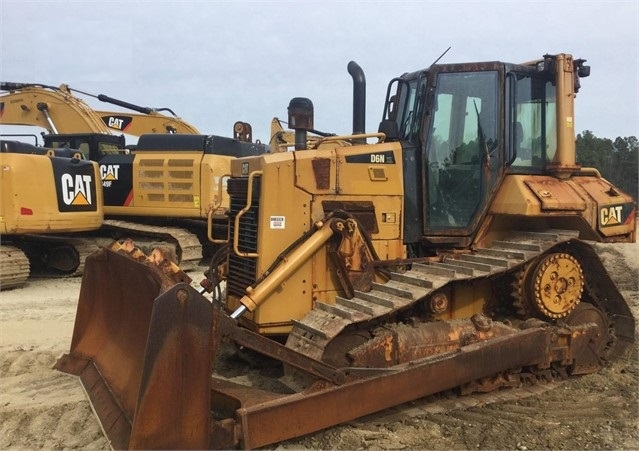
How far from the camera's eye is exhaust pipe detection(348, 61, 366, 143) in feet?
16.6

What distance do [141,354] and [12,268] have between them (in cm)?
629

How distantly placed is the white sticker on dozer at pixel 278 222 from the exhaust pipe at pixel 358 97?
1.18 m

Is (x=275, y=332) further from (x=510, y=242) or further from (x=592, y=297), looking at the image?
(x=592, y=297)

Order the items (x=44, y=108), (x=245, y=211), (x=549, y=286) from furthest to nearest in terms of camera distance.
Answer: (x=44, y=108)
(x=549, y=286)
(x=245, y=211)

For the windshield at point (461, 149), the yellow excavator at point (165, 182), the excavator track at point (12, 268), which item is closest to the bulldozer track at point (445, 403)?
the windshield at point (461, 149)

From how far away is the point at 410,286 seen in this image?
14.4 ft

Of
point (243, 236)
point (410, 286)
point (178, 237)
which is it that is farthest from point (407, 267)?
point (178, 237)

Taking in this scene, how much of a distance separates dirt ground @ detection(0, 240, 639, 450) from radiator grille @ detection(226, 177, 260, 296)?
1.44 m

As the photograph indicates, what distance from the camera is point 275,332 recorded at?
4484 mm

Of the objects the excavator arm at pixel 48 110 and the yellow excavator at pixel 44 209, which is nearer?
the yellow excavator at pixel 44 209

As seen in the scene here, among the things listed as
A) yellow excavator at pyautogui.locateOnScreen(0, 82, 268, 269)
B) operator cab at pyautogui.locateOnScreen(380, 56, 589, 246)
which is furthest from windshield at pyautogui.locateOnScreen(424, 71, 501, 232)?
yellow excavator at pyautogui.locateOnScreen(0, 82, 268, 269)

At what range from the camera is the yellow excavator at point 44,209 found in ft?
30.5

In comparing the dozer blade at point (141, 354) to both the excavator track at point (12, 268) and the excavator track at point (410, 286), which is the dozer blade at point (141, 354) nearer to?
the excavator track at point (410, 286)

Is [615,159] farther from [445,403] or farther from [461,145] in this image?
[445,403]
